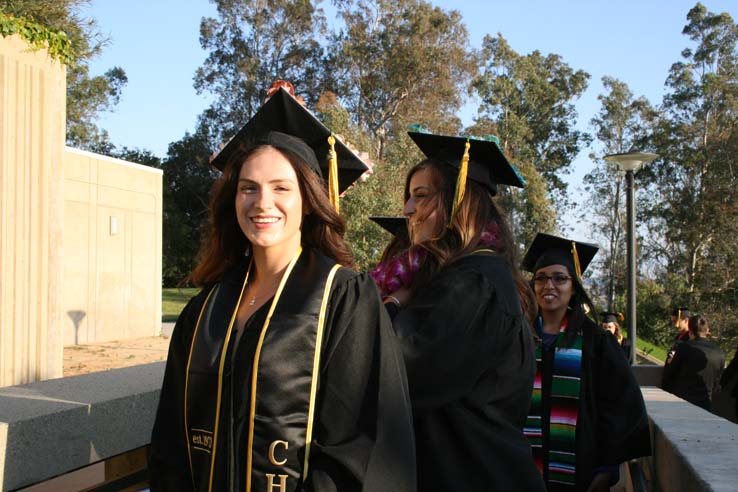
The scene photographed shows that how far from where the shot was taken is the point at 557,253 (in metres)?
4.52

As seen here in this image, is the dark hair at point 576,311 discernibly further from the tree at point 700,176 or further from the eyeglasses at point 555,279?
the tree at point 700,176

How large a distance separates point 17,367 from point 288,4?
31.2 metres

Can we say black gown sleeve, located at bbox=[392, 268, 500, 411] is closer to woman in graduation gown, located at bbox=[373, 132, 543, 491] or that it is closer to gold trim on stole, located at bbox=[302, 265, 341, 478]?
woman in graduation gown, located at bbox=[373, 132, 543, 491]

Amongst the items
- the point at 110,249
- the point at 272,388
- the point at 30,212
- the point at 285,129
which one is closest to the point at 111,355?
the point at 110,249

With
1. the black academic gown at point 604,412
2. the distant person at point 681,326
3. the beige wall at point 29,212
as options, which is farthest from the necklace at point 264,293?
the distant person at point 681,326

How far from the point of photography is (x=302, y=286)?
2084 mm

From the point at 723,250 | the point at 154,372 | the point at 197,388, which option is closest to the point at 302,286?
the point at 197,388

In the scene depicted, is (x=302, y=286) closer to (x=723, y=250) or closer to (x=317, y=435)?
(x=317, y=435)

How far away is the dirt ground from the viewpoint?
1326cm

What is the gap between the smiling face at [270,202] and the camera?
85.0 inches

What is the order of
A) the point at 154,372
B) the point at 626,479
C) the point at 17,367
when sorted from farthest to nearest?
the point at 17,367 < the point at 626,479 < the point at 154,372

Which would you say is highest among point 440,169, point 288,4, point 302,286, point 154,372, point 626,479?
point 288,4

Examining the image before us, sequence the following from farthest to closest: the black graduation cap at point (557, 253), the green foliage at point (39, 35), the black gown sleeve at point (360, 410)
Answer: the green foliage at point (39, 35)
the black graduation cap at point (557, 253)
the black gown sleeve at point (360, 410)

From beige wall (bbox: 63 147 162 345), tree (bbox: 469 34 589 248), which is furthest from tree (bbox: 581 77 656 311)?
beige wall (bbox: 63 147 162 345)
